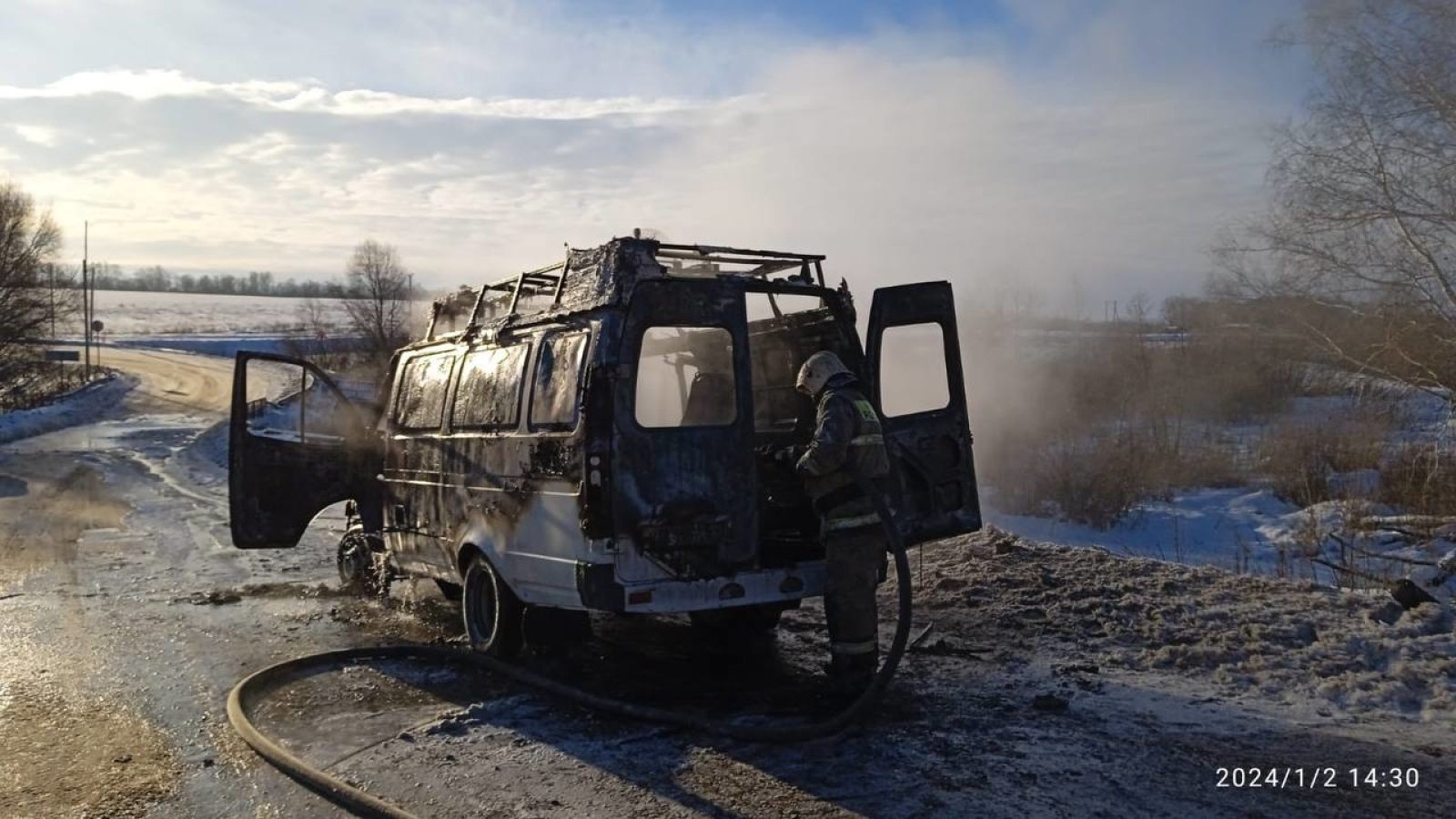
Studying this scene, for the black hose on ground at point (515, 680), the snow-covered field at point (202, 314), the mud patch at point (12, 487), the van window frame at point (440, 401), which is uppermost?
the snow-covered field at point (202, 314)

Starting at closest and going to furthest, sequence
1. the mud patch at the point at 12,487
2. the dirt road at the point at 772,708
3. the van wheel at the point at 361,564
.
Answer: the dirt road at the point at 772,708, the van wheel at the point at 361,564, the mud patch at the point at 12,487

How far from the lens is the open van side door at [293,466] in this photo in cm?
862

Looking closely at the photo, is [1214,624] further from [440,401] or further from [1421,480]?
[1421,480]

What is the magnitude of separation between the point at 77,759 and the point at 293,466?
161 inches

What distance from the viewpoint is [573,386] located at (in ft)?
18.8

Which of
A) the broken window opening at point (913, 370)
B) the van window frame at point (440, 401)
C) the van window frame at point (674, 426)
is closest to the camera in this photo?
the van window frame at point (674, 426)

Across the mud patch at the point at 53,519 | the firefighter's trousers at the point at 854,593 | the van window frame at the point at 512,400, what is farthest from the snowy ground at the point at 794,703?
the van window frame at the point at 512,400

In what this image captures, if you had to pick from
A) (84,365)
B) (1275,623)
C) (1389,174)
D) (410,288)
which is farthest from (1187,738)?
(84,365)

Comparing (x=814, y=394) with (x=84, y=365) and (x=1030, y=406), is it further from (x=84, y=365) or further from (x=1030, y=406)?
(x=84, y=365)

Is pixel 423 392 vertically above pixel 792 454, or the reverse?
pixel 423 392

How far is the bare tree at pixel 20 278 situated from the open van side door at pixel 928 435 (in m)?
33.7

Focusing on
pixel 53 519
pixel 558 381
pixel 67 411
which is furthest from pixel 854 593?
pixel 67 411

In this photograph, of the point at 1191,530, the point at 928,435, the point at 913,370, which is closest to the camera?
the point at 928,435

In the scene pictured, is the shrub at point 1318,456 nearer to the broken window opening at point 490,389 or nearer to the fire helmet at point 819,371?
the fire helmet at point 819,371
